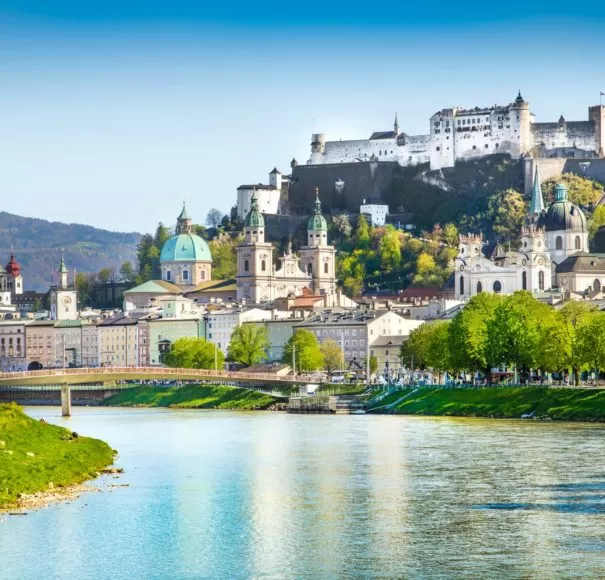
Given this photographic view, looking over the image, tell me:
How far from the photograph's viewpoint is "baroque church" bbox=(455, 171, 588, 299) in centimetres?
12912

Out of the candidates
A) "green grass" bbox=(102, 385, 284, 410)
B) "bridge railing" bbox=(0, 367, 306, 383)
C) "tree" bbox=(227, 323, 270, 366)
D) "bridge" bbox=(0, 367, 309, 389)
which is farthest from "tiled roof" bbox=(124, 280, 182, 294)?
"bridge railing" bbox=(0, 367, 306, 383)

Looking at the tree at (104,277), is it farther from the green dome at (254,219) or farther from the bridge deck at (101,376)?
the bridge deck at (101,376)

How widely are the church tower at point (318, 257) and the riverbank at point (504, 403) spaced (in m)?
61.4

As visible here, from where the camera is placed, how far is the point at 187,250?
6280 inches

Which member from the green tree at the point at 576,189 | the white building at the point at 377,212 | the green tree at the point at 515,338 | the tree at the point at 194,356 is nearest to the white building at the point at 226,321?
the tree at the point at 194,356

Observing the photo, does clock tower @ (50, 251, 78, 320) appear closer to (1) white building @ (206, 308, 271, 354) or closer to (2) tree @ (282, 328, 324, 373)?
(1) white building @ (206, 308, 271, 354)

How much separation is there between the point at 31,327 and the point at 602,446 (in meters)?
96.8

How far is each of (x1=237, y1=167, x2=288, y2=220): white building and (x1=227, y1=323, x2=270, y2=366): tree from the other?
3910 centimetres

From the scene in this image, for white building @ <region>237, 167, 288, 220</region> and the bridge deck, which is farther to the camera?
white building @ <region>237, 167, 288, 220</region>

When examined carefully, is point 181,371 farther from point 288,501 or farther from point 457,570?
point 457,570

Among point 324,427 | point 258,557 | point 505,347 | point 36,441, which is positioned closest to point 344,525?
point 258,557

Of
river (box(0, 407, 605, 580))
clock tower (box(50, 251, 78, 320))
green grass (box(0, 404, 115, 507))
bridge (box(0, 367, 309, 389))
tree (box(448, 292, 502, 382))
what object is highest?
clock tower (box(50, 251, 78, 320))

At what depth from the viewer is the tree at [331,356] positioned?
112688 mm

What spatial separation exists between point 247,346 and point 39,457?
66789mm
